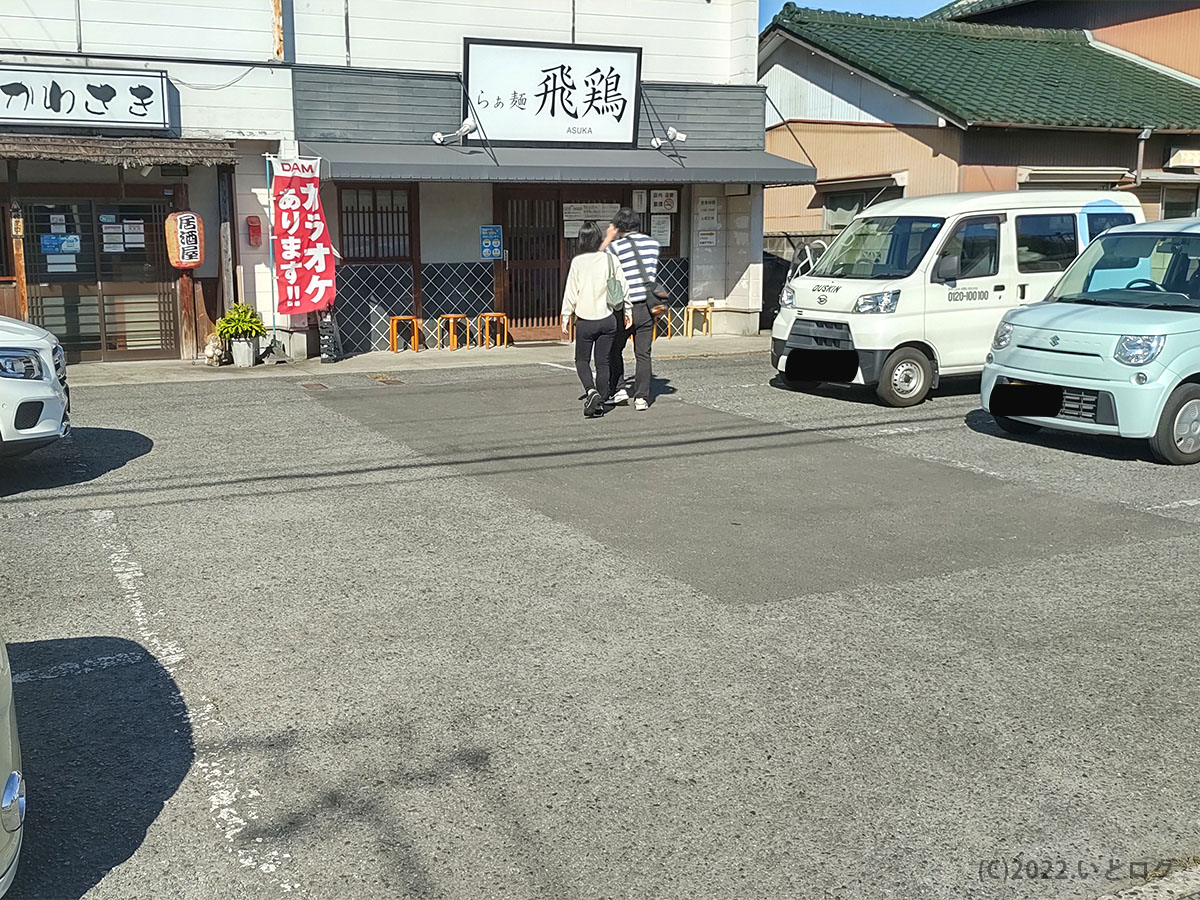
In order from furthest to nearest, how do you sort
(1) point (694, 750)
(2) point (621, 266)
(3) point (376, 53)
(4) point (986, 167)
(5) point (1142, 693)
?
(4) point (986, 167) → (3) point (376, 53) → (2) point (621, 266) → (5) point (1142, 693) → (1) point (694, 750)

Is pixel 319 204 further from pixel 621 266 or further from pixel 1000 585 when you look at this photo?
pixel 1000 585

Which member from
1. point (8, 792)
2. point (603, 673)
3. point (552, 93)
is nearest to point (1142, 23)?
point (552, 93)

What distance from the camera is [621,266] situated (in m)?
10.4

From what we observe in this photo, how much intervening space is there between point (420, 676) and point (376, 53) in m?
12.5

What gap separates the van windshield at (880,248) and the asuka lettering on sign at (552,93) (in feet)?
17.7

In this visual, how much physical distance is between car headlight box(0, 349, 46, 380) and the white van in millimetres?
6856

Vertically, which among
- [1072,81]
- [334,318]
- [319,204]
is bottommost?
[334,318]

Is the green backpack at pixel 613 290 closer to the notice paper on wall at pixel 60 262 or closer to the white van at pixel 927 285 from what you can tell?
the white van at pixel 927 285

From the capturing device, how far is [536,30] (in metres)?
16.1

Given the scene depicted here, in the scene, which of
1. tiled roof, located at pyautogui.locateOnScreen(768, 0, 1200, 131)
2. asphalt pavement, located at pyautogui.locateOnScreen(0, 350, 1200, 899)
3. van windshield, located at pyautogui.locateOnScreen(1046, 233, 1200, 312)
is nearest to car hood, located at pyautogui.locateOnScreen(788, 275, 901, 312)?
van windshield, located at pyautogui.locateOnScreen(1046, 233, 1200, 312)

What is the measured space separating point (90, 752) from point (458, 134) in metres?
12.5

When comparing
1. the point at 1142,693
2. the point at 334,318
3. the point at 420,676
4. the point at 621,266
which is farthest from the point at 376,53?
the point at 1142,693

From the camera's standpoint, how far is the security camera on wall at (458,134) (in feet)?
50.4

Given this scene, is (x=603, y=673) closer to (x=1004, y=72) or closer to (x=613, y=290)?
(x=613, y=290)
